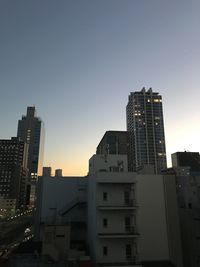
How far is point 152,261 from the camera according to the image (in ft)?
133

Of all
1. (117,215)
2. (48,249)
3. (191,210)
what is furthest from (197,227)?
(48,249)

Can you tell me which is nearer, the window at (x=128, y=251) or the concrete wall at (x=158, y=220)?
the window at (x=128, y=251)

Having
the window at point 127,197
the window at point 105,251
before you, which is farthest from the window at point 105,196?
the window at point 105,251

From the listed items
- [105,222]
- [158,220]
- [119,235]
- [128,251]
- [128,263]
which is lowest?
[128,263]

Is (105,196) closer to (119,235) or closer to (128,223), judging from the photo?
(128,223)

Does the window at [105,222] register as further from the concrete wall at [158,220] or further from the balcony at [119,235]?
the concrete wall at [158,220]

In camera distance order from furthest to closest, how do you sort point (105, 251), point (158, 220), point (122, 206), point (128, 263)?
point (158, 220) → point (122, 206) → point (105, 251) → point (128, 263)

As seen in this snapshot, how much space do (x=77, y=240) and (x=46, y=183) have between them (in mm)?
14405

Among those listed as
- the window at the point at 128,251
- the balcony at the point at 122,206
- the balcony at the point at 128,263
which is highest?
the balcony at the point at 122,206

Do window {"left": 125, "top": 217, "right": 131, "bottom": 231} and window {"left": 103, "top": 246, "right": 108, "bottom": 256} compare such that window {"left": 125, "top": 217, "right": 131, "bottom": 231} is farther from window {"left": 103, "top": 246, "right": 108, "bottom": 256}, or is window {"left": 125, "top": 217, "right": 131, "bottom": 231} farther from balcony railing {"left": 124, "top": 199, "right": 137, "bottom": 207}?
window {"left": 103, "top": 246, "right": 108, "bottom": 256}

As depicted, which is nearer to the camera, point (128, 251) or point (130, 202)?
point (128, 251)

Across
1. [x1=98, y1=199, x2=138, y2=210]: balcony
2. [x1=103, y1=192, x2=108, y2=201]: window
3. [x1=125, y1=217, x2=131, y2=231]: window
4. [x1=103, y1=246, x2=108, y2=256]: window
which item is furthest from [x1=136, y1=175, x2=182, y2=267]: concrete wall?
[x1=103, y1=246, x2=108, y2=256]: window

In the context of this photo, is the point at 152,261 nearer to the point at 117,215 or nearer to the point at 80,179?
the point at 117,215

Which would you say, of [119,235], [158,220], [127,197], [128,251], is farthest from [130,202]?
[128,251]
